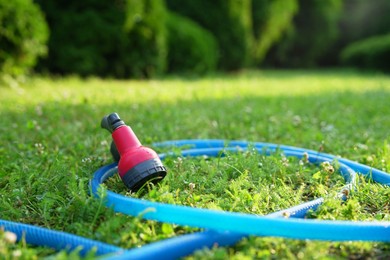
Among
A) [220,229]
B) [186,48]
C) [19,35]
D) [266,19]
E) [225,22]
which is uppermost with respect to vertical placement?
[266,19]

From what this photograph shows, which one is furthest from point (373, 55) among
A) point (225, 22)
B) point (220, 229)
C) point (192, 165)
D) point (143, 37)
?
point (220, 229)

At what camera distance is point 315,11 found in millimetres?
17328

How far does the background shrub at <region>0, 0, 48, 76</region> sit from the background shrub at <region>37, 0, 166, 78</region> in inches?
54.0

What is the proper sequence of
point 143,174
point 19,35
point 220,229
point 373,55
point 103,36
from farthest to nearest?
1. point 373,55
2. point 103,36
3. point 19,35
4. point 143,174
5. point 220,229

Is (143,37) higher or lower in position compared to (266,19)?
lower

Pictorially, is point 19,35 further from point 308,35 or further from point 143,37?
point 308,35

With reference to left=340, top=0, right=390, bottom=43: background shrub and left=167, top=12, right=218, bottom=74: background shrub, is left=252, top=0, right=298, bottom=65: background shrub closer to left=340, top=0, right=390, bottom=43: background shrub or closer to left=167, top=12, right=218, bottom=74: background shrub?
left=167, top=12, right=218, bottom=74: background shrub

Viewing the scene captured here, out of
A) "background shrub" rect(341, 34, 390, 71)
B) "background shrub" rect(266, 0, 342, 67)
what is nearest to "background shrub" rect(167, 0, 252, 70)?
"background shrub" rect(341, 34, 390, 71)

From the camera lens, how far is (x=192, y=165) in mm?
2541

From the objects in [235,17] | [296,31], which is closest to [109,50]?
[235,17]

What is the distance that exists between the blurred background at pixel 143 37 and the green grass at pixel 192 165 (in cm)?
116

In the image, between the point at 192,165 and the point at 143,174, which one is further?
the point at 192,165

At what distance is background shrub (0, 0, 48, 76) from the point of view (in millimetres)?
5707

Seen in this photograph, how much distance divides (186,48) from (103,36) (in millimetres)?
2532
